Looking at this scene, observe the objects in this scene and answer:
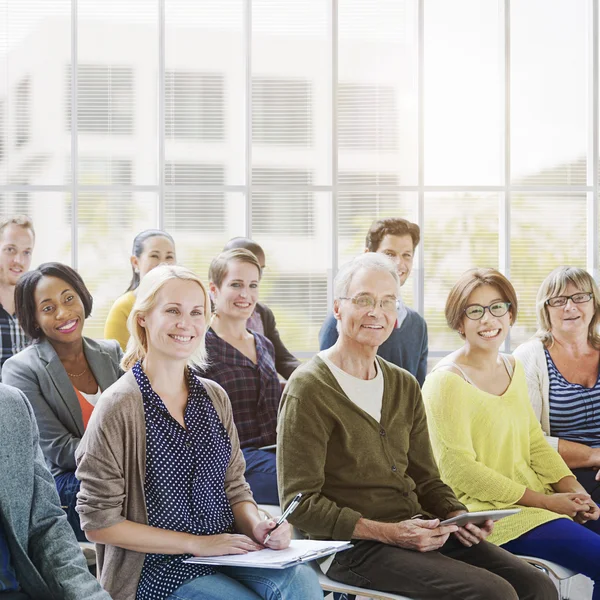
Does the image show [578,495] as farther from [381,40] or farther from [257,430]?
[381,40]

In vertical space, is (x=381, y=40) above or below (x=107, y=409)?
above

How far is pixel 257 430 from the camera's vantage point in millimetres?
3643

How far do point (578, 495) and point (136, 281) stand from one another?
2.55 meters

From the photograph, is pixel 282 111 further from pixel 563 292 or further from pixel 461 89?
pixel 563 292

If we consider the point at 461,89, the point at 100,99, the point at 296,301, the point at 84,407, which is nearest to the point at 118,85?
the point at 100,99

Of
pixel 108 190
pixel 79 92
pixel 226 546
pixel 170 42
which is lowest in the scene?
pixel 226 546

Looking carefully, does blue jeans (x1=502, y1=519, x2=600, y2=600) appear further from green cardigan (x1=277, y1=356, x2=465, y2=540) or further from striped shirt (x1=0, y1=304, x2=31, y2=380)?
striped shirt (x1=0, y1=304, x2=31, y2=380)

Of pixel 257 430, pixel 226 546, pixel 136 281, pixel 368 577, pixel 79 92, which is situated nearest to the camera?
pixel 226 546

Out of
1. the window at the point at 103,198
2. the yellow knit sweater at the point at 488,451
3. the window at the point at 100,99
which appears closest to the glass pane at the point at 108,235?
the window at the point at 103,198

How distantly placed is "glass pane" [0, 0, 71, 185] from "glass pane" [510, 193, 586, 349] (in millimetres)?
3167

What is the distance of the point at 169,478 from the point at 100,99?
407cm

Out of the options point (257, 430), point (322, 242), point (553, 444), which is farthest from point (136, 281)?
point (553, 444)

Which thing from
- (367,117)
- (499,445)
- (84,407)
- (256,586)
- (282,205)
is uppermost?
(367,117)

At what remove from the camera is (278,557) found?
85.6 inches
